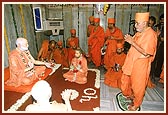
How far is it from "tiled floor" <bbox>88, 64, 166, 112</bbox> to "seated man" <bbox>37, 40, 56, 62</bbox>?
1.93 meters

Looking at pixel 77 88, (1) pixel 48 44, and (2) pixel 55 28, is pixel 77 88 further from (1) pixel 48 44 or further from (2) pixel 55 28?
(2) pixel 55 28

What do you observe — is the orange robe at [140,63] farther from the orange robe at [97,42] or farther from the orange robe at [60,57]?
the orange robe at [60,57]

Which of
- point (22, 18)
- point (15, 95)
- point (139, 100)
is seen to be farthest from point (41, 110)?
point (22, 18)

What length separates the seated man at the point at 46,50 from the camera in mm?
5293

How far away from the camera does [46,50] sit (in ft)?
17.8

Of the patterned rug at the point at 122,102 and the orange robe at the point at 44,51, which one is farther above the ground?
the orange robe at the point at 44,51

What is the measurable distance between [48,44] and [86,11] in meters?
2.72

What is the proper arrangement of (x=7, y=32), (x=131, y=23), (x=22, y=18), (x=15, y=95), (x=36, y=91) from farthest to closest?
1. (x=131, y=23)
2. (x=22, y=18)
3. (x=7, y=32)
4. (x=15, y=95)
5. (x=36, y=91)

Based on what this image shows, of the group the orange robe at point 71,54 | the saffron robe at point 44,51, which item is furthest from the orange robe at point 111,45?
the saffron robe at point 44,51

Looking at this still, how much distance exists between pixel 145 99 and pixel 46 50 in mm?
3146

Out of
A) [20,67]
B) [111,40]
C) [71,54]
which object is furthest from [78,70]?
[111,40]

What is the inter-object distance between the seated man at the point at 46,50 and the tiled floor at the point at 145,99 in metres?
1.93

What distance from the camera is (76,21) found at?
7.59 metres

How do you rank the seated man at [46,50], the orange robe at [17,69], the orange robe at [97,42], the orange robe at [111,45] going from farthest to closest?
1. the orange robe at [97,42]
2. the orange robe at [111,45]
3. the seated man at [46,50]
4. the orange robe at [17,69]
